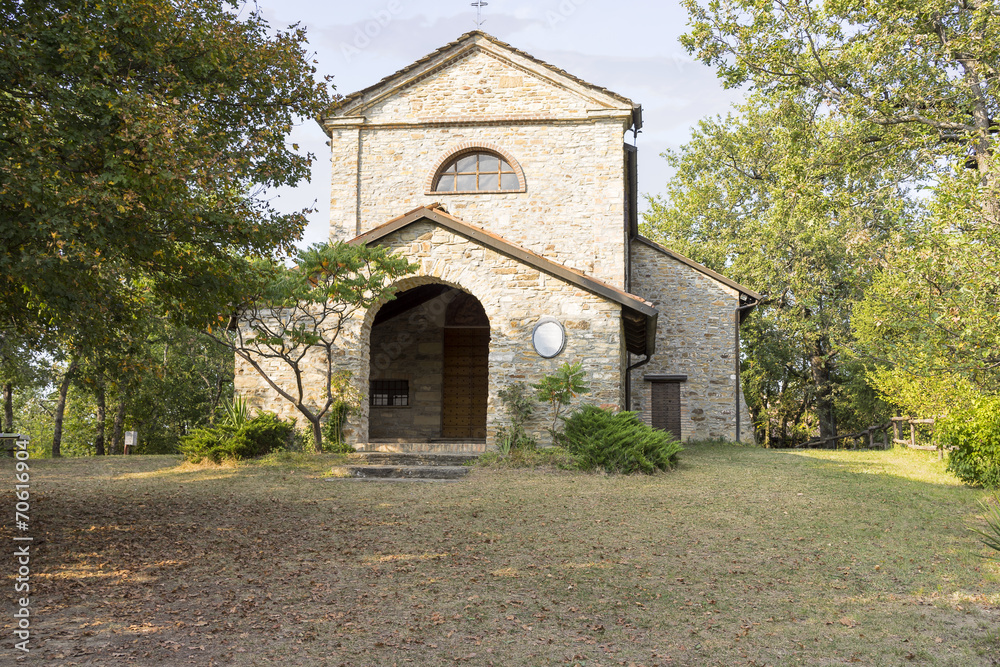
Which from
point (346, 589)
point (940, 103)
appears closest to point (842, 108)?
point (940, 103)

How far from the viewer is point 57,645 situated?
4219 mm

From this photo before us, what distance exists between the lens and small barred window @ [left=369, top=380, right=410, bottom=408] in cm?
1694

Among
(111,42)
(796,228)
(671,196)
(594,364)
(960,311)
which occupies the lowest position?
(594,364)

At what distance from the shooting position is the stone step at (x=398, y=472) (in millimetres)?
10969

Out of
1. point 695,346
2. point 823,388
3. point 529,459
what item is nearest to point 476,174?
point 695,346

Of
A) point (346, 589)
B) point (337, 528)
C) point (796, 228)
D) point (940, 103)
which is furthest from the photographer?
point (796, 228)

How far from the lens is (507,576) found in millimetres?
5789

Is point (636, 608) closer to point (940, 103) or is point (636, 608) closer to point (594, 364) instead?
point (594, 364)

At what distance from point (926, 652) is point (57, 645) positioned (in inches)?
208

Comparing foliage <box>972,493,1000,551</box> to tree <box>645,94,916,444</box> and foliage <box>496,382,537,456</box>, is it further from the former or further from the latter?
tree <box>645,94,916,444</box>

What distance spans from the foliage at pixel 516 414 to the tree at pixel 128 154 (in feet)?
18.0

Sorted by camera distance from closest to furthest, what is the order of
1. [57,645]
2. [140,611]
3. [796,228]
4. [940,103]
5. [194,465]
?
1. [57,645]
2. [140,611]
3. [194,465]
4. [940,103]
5. [796,228]

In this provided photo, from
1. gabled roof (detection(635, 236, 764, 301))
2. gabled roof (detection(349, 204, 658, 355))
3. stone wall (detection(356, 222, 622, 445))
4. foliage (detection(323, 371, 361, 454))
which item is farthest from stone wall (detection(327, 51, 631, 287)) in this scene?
foliage (detection(323, 371, 361, 454))

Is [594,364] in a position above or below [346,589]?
above
